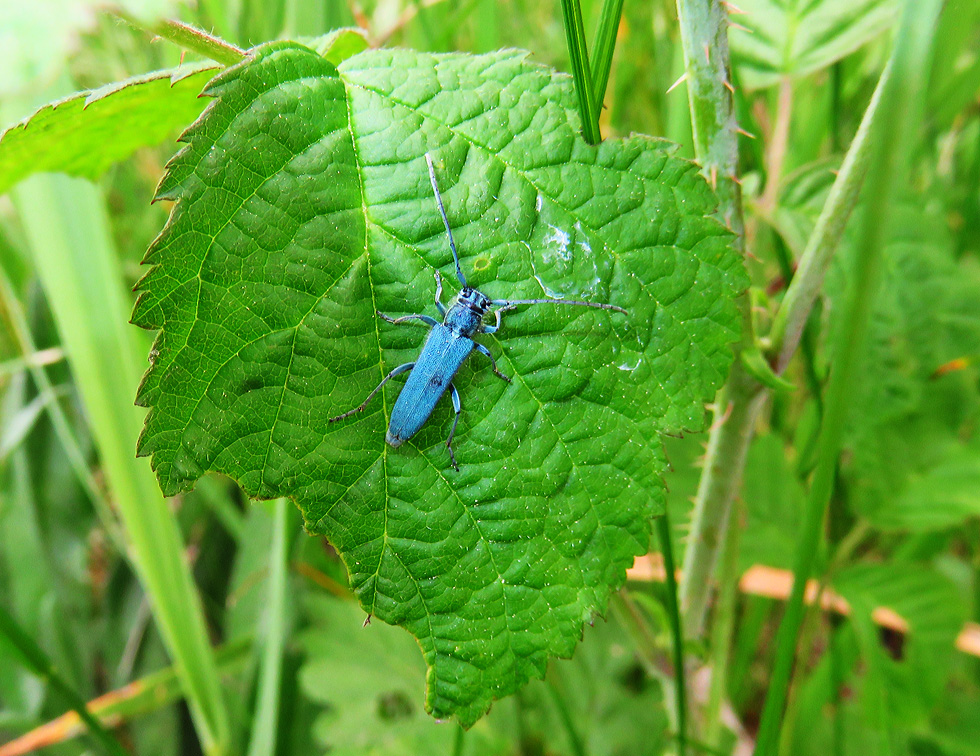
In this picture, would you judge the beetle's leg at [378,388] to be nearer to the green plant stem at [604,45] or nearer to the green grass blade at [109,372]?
the green plant stem at [604,45]

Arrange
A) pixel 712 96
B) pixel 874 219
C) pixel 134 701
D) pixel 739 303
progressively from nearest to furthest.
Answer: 1. pixel 874 219
2. pixel 712 96
3. pixel 739 303
4. pixel 134 701

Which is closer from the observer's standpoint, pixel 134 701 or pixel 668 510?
pixel 668 510

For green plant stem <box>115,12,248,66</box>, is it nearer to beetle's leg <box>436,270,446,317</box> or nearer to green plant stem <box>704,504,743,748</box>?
beetle's leg <box>436,270,446,317</box>

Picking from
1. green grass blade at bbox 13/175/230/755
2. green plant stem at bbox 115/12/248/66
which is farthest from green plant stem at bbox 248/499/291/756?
green plant stem at bbox 115/12/248/66

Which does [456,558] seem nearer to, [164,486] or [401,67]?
[164,486]

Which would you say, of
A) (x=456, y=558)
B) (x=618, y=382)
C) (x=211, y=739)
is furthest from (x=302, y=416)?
(x=211, y=739)

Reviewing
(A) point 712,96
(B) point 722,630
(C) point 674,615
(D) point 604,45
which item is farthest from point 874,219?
(B) point 722,630

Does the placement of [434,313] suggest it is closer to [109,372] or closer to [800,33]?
[800,33]
